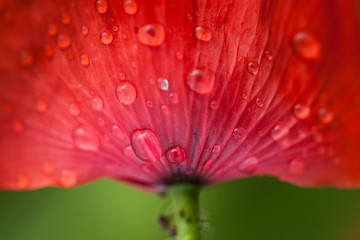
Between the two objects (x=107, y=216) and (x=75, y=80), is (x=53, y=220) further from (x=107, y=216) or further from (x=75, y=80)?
(x=75, y=80)

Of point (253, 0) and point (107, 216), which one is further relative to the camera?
point (107, 216)

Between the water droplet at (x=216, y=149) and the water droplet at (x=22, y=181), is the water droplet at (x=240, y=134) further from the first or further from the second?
the water droplet at (x=22, y=181)

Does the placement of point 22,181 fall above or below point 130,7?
below

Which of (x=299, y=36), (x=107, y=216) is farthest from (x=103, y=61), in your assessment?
(x=107, y=216)

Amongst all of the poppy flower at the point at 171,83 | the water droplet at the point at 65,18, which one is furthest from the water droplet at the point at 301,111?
the water droplet at the point at 65,18

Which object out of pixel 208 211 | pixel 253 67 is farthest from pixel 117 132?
pixel 208 211

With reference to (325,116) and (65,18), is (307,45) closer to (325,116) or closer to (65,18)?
(325,116)
